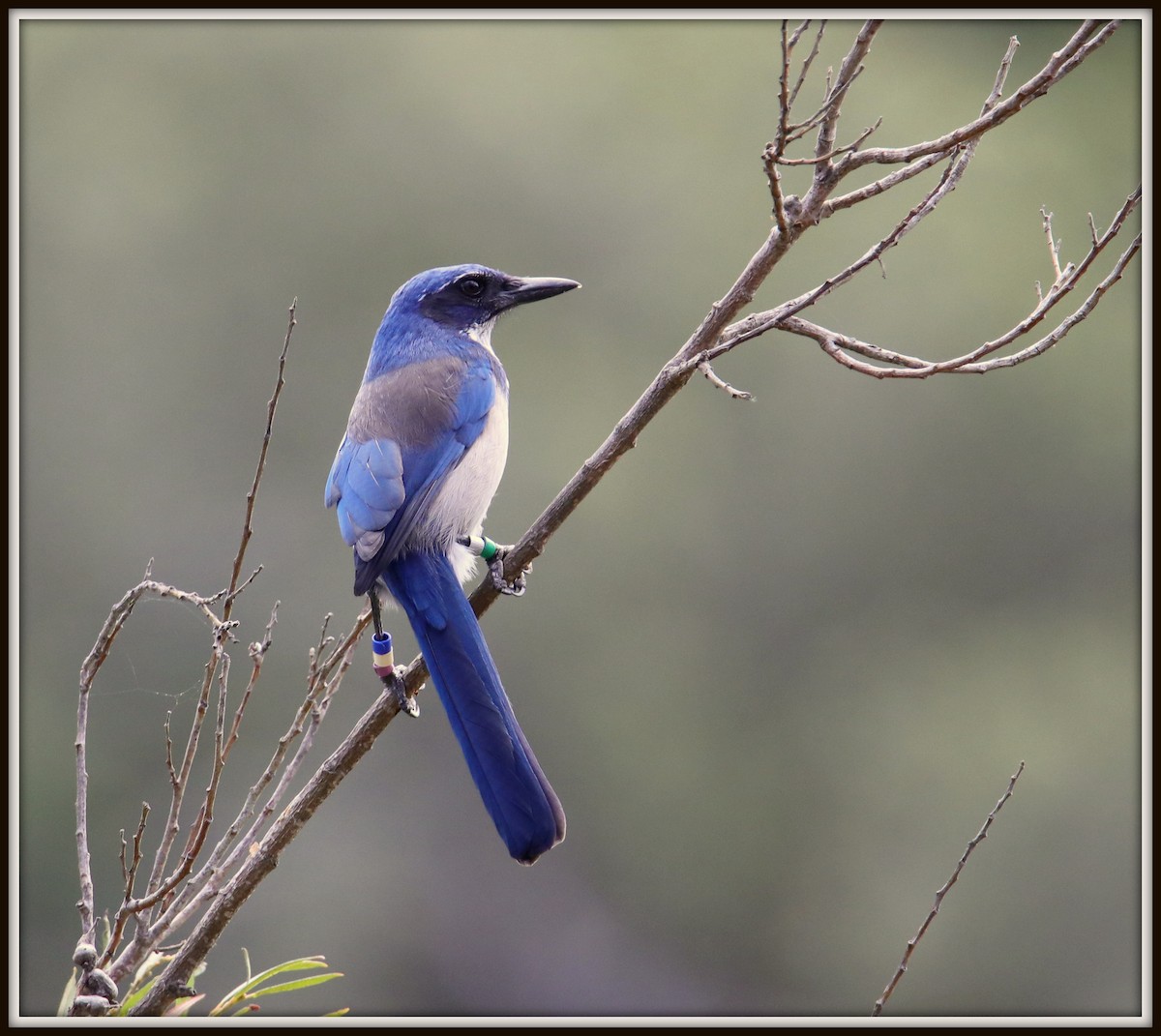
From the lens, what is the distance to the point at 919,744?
18.9 m

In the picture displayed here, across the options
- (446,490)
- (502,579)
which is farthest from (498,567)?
(446,490)

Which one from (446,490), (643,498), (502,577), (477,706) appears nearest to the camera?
(477,706)

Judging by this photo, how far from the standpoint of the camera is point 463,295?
4.99m

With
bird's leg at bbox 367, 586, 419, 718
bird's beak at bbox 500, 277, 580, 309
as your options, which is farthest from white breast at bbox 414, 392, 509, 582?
bird's beak at bbox 500, 277, 580, 309

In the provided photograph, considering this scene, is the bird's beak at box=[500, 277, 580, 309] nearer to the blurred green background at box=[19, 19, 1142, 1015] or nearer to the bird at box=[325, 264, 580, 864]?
the bird at box=[325, 264, 580, 864]

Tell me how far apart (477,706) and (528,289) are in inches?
78.4

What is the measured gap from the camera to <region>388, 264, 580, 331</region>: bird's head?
4.95 m

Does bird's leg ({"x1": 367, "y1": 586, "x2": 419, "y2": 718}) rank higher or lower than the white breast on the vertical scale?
lower

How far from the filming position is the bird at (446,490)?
133 inches

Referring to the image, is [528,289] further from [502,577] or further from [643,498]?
[643,498]

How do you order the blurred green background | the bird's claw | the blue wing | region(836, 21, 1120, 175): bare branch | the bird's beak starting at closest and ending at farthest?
1. region(836, 21, 1120, 175): bare branch
2. the bird's claw
3. the blue wing
4. the bird's beak
5. the blurred green background

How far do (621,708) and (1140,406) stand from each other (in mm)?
14728

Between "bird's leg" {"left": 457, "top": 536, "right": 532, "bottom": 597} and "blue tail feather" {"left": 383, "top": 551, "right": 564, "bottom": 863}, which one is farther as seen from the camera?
"bird's leg" {"left": 457, "top": 536, "right": 532, "bottom": 597}

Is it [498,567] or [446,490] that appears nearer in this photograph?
[498,567]
